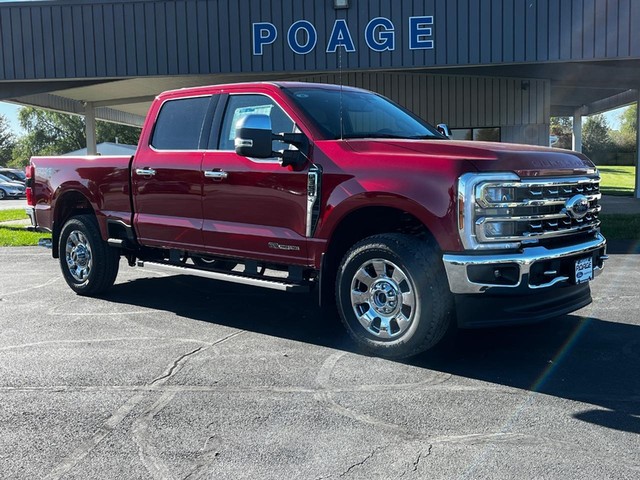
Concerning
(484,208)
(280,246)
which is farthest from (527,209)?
(280,246)

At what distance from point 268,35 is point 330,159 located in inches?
422

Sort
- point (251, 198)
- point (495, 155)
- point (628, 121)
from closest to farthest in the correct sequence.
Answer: point (495, 155)
point (251, 198)
point (628, 121)

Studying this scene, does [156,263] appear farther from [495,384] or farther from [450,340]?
[495,384]

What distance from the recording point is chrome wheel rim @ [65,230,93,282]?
7286 millimetres

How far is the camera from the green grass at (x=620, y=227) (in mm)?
11445

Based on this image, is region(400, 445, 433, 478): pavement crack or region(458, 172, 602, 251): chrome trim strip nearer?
region(400, 445, 433, 478): pavement crack

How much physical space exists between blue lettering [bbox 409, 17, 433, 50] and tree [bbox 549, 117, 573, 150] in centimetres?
5146

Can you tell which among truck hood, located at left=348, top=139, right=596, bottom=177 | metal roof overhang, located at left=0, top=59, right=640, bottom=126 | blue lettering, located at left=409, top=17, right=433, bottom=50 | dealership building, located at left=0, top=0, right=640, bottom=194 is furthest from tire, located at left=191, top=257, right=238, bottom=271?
metal roof overhang, located at left=0, top=59, right=640, bottom=126

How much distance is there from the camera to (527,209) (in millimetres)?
4547

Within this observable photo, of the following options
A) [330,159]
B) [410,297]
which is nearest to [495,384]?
[410,297]

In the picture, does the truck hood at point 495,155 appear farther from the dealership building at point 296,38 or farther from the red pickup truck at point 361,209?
the dealership building at point 296,38

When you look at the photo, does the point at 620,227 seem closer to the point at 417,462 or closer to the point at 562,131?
the point at 417,462

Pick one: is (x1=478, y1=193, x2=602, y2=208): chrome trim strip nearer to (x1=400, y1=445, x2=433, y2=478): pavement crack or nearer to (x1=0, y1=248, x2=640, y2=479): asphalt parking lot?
(x1=0, y1=248, x2=640, y2=479): asphalt parking lot

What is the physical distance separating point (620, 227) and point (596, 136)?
201 feet
